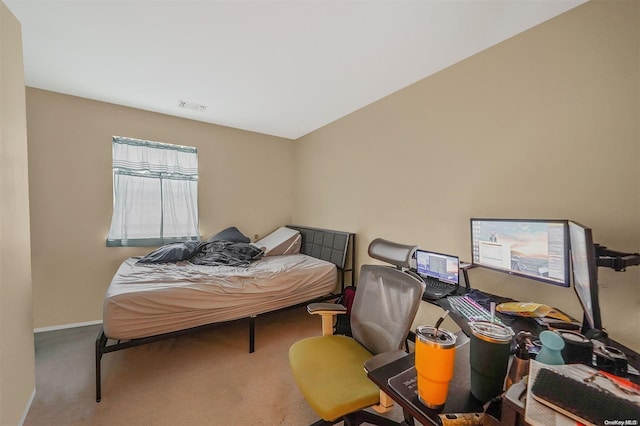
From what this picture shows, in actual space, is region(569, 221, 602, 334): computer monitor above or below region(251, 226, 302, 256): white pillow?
above

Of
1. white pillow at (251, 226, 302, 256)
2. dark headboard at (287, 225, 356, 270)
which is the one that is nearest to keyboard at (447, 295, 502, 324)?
dark headboard at (287, 225, 356, 270)

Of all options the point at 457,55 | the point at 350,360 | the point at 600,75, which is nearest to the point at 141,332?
the point at 350,360

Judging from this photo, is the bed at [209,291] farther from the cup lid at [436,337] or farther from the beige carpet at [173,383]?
the cup lid at [436,337]

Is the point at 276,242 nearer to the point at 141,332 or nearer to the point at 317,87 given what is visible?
the point at 141,332

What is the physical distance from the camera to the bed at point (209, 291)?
6.18 ft

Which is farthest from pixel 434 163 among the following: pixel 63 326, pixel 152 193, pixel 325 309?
pixel 63 326

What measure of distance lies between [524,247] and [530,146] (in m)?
0.71

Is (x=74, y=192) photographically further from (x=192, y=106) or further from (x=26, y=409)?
(x=26, y=409)

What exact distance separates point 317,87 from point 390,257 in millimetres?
1883

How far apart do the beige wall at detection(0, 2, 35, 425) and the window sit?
147cm

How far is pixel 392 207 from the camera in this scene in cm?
263

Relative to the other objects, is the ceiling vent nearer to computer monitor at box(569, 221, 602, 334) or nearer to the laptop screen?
the laptop screen

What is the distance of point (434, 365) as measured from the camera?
2.30 ft

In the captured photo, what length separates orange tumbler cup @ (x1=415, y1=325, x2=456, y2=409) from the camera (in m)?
0.70
